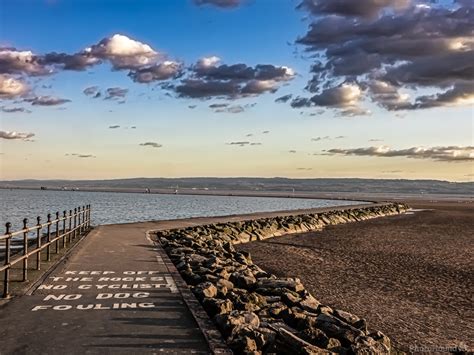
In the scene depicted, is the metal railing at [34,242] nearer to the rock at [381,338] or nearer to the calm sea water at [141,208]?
the rock at [381,338]

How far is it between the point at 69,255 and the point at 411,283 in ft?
31.1

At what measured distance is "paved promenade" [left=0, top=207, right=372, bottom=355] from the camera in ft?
22.2

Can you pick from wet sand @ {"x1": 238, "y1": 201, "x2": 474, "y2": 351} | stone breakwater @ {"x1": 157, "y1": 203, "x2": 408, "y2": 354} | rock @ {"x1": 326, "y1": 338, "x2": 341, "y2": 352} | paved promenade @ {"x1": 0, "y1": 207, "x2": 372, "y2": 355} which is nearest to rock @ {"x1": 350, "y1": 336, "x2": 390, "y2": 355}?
stone breakwater @ {"x1": 157, "y1": 203, "x2": 408, "y2": 354}

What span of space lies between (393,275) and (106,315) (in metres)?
10.4

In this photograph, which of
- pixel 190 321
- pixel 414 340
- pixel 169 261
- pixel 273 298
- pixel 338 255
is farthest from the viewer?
pixel 338 255

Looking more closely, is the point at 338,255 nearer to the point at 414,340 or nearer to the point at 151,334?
the point at 414,340

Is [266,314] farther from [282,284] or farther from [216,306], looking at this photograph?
[282,284]

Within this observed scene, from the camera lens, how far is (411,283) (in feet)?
48.6

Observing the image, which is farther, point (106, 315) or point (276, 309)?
point (276, 309)

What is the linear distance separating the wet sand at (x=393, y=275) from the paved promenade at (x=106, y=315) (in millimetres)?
3660

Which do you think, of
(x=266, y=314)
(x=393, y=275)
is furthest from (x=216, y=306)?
(x=393, y=275)

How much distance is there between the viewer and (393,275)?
16.2 metres

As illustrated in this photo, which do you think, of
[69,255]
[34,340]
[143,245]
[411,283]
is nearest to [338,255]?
[411,283]

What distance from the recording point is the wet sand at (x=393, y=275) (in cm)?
1027
